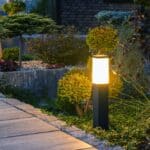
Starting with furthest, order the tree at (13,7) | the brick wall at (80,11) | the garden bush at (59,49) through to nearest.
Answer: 1. the brick wall at (80,11)
2. the tree at (13,7)
3. the garden bush at (59,49)

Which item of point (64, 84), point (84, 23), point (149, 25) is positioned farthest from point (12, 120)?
point (84, 23)

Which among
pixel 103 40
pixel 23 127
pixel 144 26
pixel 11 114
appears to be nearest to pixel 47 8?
pixel 144 26

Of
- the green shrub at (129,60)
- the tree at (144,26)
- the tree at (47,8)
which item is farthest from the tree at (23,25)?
the tree at (47,8)

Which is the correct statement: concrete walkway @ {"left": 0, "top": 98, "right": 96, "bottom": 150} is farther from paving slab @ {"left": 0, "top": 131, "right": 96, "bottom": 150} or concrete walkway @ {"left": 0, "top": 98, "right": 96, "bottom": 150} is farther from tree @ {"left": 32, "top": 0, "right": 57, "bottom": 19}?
tree @ {"left": 32, "top": 0, "right": 57, "bottom": 19}

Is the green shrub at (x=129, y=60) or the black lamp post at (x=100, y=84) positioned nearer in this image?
the black lamp post at (x=100, y=84)

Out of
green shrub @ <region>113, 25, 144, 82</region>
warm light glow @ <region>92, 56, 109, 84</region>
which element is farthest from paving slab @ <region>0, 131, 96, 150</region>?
green shrub @ <region>113, 25, 144, 82</region>

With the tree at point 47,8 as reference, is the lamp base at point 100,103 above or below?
below

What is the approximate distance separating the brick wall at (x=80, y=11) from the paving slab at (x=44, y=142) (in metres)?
12.7

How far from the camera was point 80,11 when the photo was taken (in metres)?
18.8

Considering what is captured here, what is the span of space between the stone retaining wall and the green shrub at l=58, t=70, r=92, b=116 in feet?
7.98

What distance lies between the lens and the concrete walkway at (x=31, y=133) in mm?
5570

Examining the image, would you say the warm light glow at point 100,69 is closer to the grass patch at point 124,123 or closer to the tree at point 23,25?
the grass patch at point 124,123

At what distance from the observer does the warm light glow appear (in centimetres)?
611

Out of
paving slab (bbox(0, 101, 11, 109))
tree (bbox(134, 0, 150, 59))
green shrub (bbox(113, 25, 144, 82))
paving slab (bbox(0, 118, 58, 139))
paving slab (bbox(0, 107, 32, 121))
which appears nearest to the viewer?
paving slab (bbox(0, 118, 58, 139))
